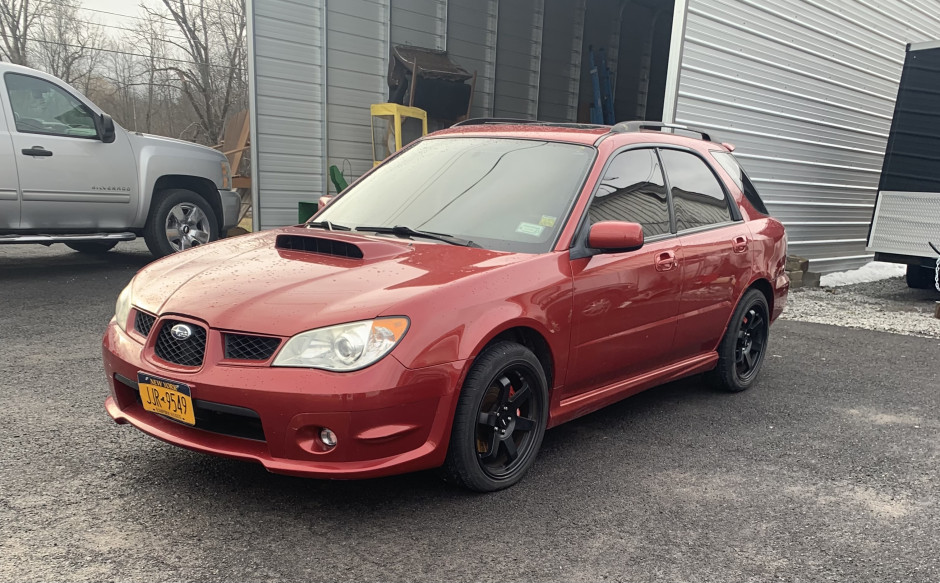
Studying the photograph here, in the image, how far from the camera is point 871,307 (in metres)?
8.80

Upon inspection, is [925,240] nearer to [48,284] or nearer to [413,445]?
[413,445]

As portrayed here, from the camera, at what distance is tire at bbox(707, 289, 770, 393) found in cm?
463

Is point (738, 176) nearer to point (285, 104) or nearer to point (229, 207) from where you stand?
point (229, 207)

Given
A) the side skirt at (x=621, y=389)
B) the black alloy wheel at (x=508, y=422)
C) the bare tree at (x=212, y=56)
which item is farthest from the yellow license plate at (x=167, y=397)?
the bare tree at (x=212, y=56)

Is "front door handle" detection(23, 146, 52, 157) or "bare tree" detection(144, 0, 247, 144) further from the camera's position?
"bare tree" detection(144, 0, 247, 144)

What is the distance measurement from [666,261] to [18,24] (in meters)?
20.6

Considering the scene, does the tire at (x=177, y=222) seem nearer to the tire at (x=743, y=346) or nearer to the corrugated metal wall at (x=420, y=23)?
the corrugated metal wall at (x=420, y=23)

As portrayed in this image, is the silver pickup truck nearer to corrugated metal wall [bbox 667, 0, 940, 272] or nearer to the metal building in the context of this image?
the metal building

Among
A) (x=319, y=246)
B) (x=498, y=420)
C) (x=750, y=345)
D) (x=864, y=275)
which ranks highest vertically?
(x=319, y=246)

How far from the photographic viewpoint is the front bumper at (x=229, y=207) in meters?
8.88

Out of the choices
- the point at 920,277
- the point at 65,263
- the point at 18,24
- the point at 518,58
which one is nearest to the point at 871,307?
the point at 920,277

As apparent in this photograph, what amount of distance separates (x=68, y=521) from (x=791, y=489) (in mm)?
2993

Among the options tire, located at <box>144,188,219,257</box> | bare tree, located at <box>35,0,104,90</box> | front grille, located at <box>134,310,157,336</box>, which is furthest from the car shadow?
bare tree, located at <box>35,0,104,90</box>

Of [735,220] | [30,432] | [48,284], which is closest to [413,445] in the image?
[30,432]
